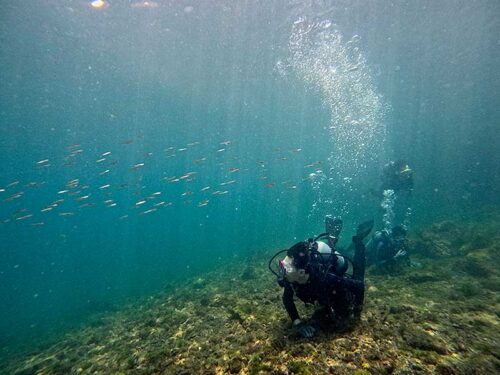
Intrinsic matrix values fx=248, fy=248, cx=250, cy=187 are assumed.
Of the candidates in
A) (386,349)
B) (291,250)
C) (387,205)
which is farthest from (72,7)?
(387,205)

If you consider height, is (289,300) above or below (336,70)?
below

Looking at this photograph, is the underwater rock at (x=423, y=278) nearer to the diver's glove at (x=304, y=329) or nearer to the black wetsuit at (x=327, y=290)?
the black wetsuit at (x=327, y=290)

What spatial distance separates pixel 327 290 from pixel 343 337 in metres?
0.91

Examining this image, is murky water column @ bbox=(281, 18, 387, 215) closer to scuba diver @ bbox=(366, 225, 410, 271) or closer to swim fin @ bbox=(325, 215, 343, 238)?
swim fin @ bbox=(325, 215, 343, 238)

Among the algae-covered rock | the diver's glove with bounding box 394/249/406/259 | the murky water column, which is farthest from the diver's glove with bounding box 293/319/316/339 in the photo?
the murky water column

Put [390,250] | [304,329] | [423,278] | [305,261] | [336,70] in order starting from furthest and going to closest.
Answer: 1. [336,70]
2. [390,250]
3. [423,278]
4. [304,329]
5. [305,261]

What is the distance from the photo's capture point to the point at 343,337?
4.71 m

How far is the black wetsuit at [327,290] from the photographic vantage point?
4531 millimetres

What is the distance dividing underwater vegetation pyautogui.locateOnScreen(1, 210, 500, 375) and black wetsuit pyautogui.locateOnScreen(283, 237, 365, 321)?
1.45 ft

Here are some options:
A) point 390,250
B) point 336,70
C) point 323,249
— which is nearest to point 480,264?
point 390,250

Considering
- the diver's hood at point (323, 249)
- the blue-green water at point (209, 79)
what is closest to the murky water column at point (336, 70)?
the blue-green water at point (209, 79)

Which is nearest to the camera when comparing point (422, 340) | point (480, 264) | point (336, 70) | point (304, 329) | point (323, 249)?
point (422, 340)

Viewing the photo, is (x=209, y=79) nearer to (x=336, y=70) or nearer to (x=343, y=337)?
(x=336, y=70)

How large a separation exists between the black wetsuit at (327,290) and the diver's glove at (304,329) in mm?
125
